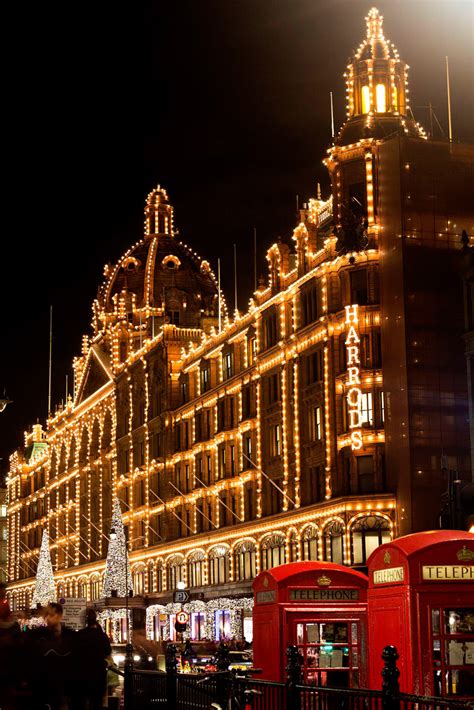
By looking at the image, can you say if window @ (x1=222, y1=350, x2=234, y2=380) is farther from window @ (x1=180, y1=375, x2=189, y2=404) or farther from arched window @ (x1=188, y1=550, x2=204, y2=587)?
arched window @ (x1=188, y1=550, x2=204, y2=587)

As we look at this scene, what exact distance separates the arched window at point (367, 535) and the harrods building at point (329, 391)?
0.22ft

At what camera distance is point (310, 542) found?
2520 inches

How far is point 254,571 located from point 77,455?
49.5m

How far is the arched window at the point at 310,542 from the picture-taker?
207 ft

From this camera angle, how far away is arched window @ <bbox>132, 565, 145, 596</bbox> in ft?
309

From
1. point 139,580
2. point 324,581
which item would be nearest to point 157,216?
point 139,580

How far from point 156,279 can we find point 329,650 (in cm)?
9819

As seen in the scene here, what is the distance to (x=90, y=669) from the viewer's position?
20.3 m

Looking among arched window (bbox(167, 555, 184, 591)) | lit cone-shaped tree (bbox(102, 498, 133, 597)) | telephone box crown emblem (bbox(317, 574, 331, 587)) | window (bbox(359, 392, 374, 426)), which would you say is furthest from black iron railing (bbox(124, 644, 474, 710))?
lit cone-shaped tree (bbox(102, 498, 133, 597))

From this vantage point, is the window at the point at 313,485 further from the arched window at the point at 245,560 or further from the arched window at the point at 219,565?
the arched window at the point at 219,565

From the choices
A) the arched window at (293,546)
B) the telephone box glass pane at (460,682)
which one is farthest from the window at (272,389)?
the telephone box glass pane at (460,682)

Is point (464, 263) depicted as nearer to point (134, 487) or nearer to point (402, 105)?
point (402, 105)

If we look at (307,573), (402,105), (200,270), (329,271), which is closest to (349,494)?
(329,271)

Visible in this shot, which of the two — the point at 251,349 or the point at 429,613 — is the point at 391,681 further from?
the point at 251,349
